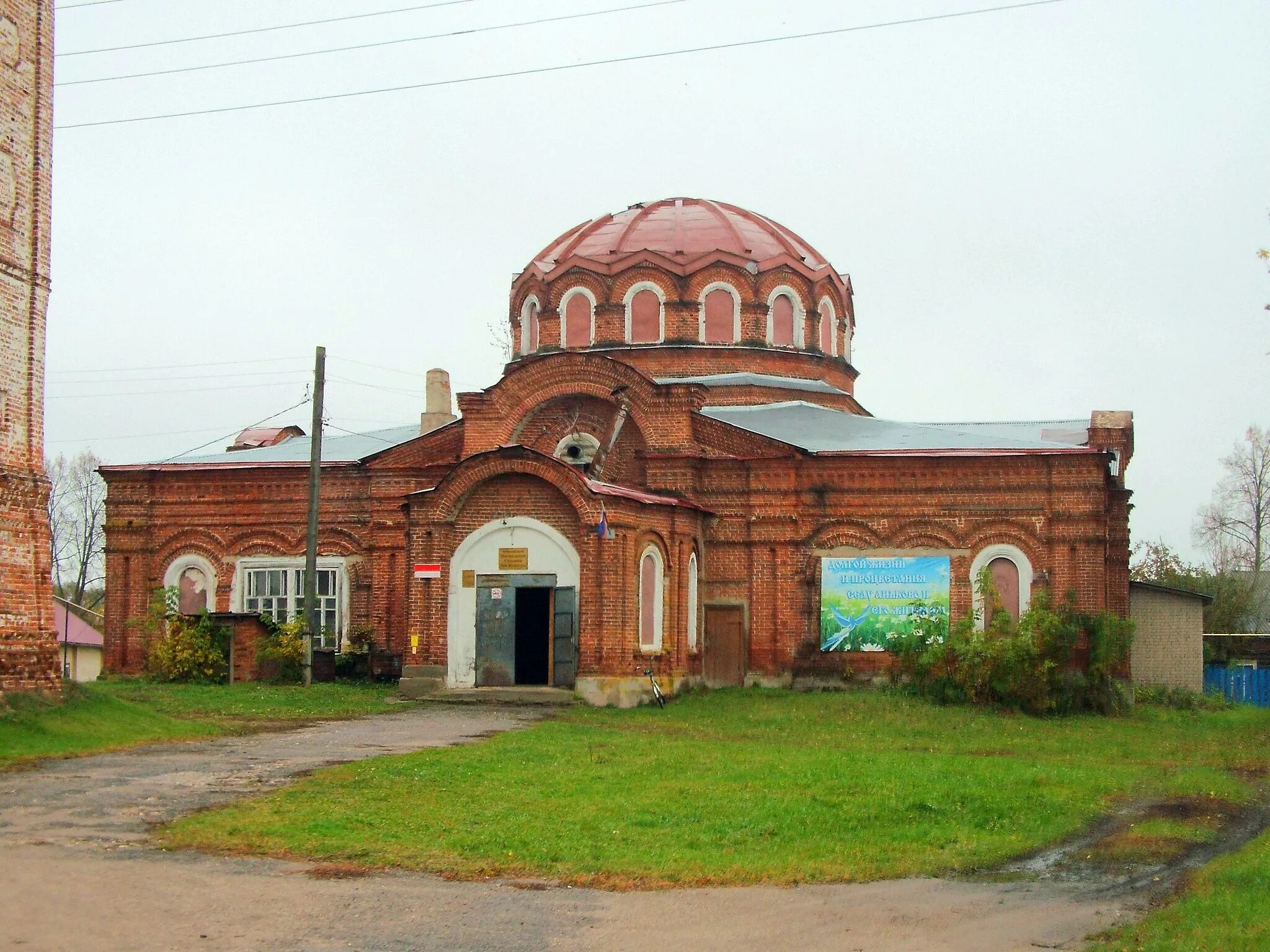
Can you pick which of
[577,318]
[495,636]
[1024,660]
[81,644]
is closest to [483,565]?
[495,636]

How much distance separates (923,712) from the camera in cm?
2269

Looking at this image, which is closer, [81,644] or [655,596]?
[655,596]

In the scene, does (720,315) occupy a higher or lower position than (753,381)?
higher

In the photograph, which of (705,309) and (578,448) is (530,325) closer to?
(705,309)

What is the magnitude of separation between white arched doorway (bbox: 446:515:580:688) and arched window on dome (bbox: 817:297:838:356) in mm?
10263

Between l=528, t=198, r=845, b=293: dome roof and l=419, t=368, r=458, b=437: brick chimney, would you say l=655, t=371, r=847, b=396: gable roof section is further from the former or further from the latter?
l=419, t=368, r=458, b=437: brick chimney

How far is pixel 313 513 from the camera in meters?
27.3

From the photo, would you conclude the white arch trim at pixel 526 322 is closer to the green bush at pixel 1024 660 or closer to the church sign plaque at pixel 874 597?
the church sign plaque at pixel 874 597

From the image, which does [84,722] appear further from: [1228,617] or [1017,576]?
[1228,617]

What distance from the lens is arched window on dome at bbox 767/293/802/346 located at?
31.9m

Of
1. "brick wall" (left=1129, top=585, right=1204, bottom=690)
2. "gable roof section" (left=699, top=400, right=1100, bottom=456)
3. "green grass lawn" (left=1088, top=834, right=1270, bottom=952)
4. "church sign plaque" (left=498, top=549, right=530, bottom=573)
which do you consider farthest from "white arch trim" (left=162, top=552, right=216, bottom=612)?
"green grass lawn" (left=1088, top=834, right=1270, bottom=952)

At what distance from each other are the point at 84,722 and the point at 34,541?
218cm

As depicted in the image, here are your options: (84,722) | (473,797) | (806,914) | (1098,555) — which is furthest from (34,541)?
(1098,555)

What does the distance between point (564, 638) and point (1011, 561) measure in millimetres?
8050
